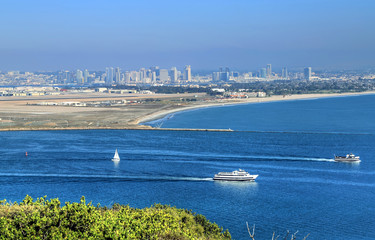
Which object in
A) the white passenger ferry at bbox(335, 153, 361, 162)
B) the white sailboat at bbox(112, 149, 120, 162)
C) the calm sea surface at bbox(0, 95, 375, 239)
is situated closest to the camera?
the calm sea surface at bbox(0, 95, 375, 239)

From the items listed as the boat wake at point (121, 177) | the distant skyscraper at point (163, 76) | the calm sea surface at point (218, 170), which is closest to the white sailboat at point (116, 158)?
the calm sea surface at point (218, 170)

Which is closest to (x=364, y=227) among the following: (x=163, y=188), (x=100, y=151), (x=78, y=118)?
(x=163, y=188)

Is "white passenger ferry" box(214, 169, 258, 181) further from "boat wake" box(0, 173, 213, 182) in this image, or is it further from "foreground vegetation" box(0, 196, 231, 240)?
"foreground vegetation" box(0, 196, 231, 240)

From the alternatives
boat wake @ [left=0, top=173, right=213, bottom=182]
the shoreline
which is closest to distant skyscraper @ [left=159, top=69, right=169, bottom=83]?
the shoreline

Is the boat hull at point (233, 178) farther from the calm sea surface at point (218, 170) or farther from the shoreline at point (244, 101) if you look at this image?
the shoreline at point (244, 101)

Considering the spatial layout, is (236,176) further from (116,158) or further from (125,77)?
(125,77)

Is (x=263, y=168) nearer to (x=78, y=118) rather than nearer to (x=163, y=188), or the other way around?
(x=163, y=188)

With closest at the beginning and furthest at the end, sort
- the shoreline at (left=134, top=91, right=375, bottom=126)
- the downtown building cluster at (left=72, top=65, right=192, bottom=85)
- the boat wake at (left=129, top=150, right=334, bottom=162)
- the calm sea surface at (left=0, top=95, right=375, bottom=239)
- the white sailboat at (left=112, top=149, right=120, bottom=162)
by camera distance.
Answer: the calm sea surface at (left=0, top=95, right=375, bottom=239)
the white sailboat at (left=112, top=149, right=120, bottom=162)
the boat wake at (left=129, top=150, right=334, bottom=162)
the shoreline at (left=134, top=91, right=375, bottom=126)
the downtown building cluster at (left=72, top=65, right=192, bottom=85)

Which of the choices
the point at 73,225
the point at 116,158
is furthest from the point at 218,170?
the point at 73,225
